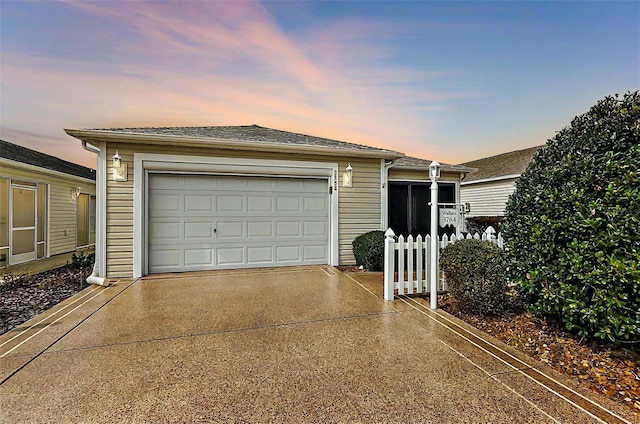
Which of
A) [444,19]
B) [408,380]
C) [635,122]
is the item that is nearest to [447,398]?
[408,380]

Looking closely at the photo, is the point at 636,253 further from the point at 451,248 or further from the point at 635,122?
the point at 451,248

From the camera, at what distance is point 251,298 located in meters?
4.76

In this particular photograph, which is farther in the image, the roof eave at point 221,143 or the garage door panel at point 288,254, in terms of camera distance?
the garage door panel at point 288,254

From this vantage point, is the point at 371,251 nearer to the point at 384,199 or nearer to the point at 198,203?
the point at 384,199

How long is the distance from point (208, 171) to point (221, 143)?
739mm

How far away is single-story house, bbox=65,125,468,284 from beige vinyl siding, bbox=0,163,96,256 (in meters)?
4.76

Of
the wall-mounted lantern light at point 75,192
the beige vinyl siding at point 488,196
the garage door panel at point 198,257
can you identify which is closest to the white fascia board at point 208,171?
the garage door panel at point 198,257

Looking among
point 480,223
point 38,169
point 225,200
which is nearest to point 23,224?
point 38,169

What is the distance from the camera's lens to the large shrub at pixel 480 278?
3.70 m

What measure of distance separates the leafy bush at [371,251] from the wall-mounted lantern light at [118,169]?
5.41 meters

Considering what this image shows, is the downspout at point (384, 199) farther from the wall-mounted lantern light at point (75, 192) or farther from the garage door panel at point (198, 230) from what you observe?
the wall-mounted lantern light at point (75, 192)

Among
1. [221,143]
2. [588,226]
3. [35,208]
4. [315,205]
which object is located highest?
[221,143]

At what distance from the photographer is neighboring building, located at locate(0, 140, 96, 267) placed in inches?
309

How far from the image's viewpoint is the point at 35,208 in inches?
348
